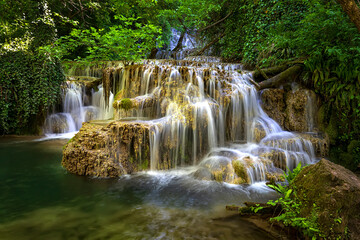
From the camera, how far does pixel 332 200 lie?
2.41m

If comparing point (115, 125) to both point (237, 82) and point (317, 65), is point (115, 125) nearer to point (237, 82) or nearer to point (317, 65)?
point (237, 82)

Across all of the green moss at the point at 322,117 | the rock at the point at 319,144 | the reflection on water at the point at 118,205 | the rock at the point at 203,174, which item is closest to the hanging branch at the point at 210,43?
the green moss at the point at 322,117

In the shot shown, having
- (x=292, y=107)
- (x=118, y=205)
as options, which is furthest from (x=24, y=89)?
(x=292, y=107)

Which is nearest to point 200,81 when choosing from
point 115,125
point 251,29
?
point 115,125

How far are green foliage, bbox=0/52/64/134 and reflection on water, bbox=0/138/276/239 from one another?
14.6 ft

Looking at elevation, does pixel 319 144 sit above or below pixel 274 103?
below

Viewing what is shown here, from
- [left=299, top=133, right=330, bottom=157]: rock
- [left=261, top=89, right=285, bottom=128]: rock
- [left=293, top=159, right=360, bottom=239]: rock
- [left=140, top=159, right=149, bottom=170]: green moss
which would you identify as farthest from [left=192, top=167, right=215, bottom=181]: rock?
[left=261, top=89, right=285, bottom=128]: rock

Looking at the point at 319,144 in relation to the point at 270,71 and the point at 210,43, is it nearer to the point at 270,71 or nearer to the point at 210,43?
the point at 270,71

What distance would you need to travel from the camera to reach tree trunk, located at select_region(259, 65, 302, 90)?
7.91 metres

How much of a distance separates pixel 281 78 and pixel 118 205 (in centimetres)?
732

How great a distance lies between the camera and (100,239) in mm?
2795

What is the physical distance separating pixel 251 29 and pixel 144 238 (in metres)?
12.7

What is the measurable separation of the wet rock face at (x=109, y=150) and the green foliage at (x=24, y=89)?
5544mm

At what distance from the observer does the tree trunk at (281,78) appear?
26.0 feet
